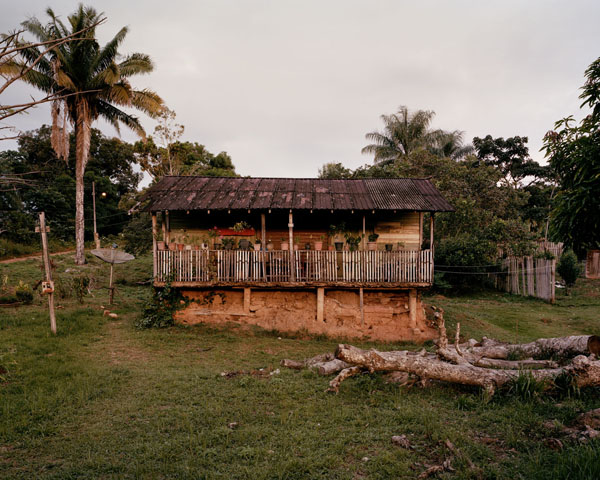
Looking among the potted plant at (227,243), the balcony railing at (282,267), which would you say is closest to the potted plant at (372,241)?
the balcony railing at (282,267)

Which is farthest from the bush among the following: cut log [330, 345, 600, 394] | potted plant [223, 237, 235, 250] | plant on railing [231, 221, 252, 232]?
potted plant [223, 237, 235, 250]

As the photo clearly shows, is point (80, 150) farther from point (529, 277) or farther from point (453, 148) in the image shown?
point (453, 148)

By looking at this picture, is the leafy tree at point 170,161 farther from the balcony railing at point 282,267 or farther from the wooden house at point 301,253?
the balcony railing at point 282,267

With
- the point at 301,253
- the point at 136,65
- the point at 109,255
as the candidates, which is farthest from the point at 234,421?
the point at 136,65

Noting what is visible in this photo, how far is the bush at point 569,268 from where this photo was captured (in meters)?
19.3

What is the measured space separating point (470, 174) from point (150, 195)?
19.1m

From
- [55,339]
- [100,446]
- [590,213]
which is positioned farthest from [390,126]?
[100,446]

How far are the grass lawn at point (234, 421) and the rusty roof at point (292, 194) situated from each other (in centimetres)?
489

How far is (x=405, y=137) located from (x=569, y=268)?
16.5m

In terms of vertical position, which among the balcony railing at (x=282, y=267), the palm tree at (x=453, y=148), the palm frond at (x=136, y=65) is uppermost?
the palm frond at (x=136, y=65)

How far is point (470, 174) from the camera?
22875mm

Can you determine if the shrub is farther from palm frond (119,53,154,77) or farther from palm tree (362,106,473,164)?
palm tree (362,106,473,164)

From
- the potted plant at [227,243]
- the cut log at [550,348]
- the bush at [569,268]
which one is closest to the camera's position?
the cut log at [550,348]

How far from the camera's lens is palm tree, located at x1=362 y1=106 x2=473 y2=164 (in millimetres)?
31000
